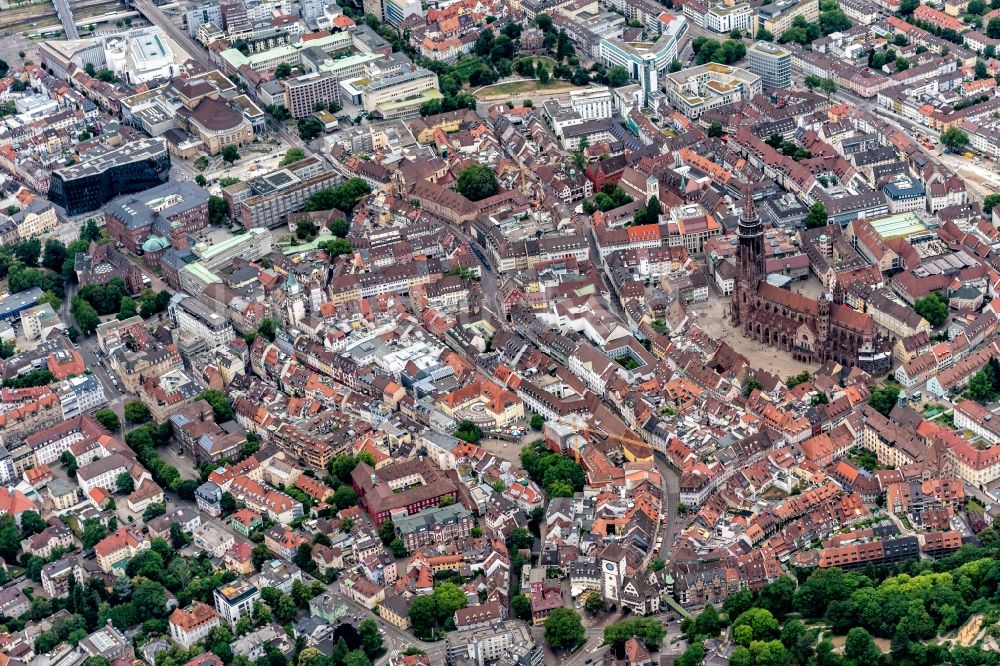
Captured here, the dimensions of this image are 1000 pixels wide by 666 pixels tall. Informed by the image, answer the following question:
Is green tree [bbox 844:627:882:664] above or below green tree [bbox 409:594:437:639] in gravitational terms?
above

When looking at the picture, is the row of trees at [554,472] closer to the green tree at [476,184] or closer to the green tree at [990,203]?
the green tree at [476,184]

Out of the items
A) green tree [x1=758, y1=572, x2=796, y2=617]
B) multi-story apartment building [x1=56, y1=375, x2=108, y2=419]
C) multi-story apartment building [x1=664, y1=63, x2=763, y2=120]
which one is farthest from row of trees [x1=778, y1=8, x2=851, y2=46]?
green tree [x1=758, y1=572, x2=796, y2=617]

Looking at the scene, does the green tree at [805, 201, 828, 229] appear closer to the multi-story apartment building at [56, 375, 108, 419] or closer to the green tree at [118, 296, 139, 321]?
the green tree at [118, 296, 139, 321]

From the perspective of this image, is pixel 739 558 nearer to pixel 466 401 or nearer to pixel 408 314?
pixel 466 401

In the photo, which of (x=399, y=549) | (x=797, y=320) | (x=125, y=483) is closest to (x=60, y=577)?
(x=125, y=483)

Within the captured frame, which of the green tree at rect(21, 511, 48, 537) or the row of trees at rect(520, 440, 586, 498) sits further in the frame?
the row of trees at rect(520, 440, 586, 498)

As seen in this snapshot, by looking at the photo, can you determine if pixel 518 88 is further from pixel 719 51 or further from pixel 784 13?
pixel 784 13

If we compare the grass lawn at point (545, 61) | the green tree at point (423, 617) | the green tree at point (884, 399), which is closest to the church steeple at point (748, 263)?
the green tree at point (884, 399)
